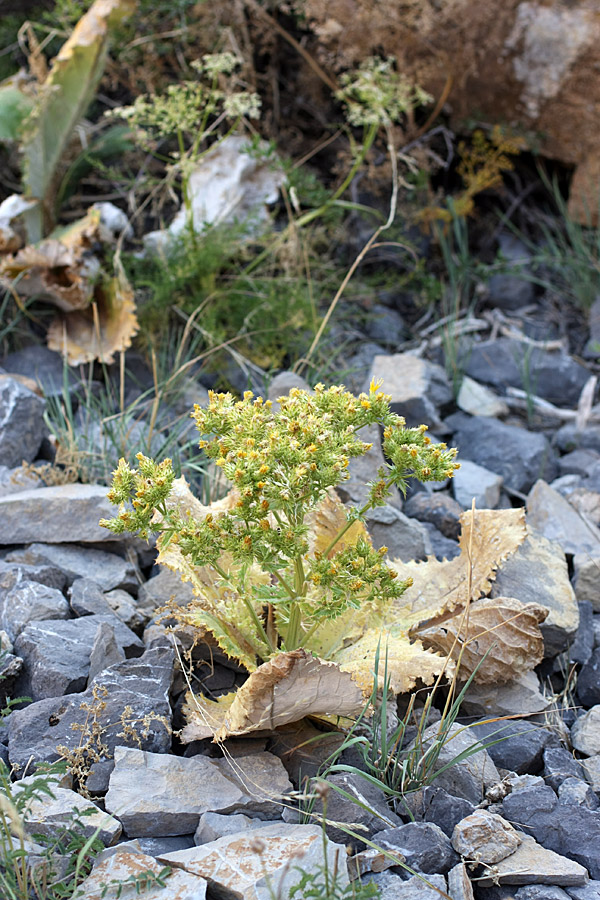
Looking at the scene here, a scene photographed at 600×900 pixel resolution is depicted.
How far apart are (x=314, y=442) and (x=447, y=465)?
0.96 ft

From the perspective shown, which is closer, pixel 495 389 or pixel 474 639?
pixel 474 639

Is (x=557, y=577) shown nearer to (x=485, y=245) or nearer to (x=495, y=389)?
(x=495, y=389)

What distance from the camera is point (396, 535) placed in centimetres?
268

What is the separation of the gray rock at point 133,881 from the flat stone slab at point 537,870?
0.60 meters

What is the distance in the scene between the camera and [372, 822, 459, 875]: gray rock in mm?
1614

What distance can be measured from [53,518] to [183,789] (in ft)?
3.96

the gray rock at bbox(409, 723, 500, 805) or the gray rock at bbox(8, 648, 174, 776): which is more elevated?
the gray rock at bbox(8, 648, 174, 776)

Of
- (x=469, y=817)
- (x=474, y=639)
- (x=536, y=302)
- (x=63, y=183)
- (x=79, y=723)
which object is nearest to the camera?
(x=469, y=817)

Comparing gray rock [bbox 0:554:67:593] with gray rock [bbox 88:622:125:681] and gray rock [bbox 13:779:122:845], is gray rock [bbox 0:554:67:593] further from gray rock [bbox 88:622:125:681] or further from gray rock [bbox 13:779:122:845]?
gray rock [bbox 13:779:122:845]

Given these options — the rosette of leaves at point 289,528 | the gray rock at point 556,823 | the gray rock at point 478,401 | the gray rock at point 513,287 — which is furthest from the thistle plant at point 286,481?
the gray rock at point 513,287

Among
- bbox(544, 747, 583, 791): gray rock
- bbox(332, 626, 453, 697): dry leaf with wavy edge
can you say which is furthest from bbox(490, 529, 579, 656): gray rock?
bbox(332, 626, 453, 697): dry leaf with wavy edge

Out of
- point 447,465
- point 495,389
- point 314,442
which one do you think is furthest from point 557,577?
point 495,389

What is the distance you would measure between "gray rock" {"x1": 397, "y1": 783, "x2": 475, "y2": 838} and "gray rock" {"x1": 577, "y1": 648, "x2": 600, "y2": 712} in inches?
26.4

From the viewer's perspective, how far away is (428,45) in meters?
4.36
